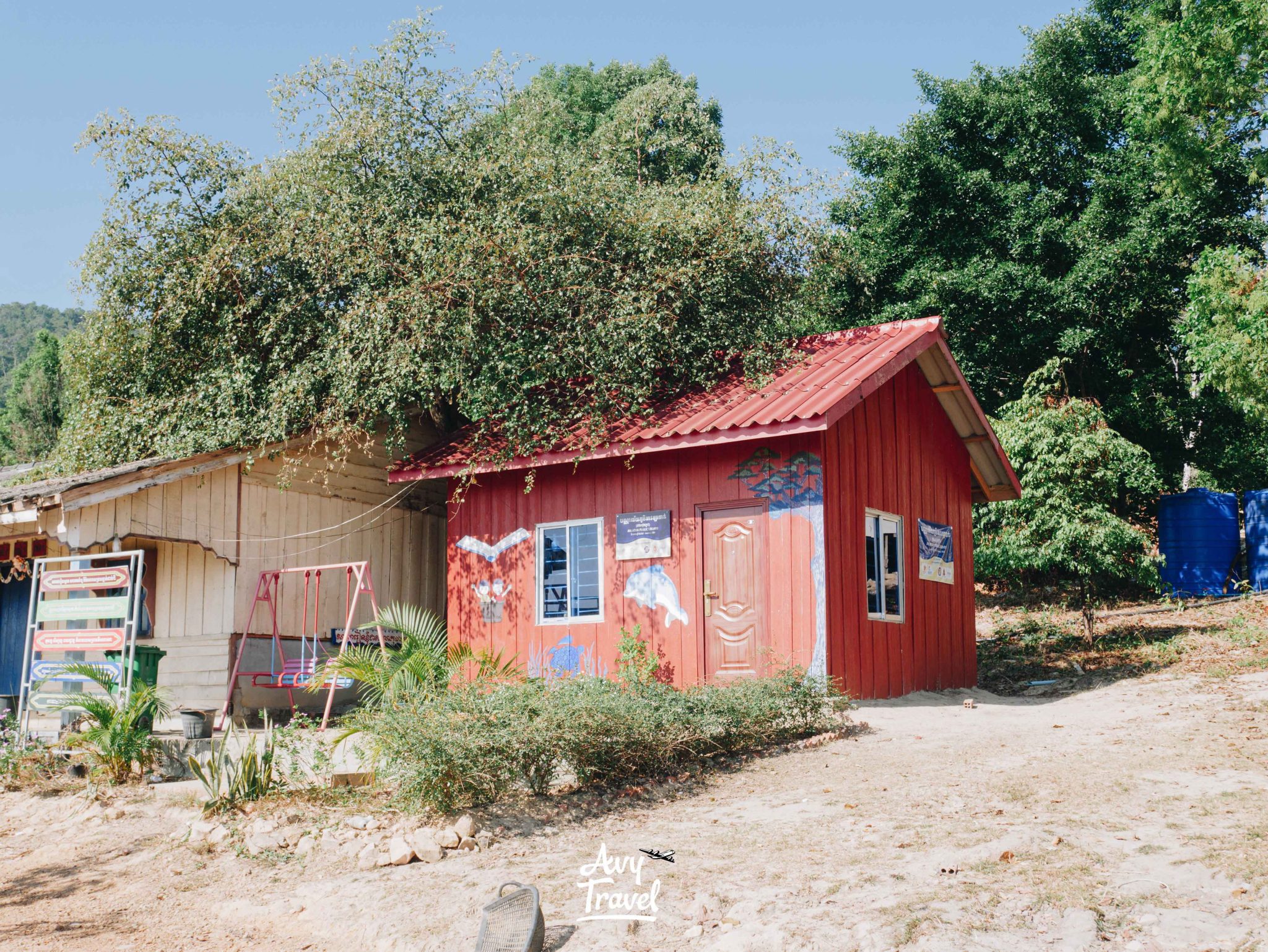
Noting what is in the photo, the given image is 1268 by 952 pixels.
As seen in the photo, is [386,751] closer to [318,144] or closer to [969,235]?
[318,144]

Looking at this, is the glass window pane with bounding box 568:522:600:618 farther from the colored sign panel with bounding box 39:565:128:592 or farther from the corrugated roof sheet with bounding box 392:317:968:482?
the colored sign panel with bounding box 39:565:128:592

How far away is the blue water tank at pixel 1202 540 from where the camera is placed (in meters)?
21.3

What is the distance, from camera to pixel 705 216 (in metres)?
16.0

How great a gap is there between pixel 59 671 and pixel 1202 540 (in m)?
19.6

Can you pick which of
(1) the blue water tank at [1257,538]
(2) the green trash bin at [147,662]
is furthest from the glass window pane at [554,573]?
(1) the blue water tank at [1257,538]

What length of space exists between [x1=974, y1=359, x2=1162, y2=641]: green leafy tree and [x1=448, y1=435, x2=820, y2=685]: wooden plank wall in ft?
23.0

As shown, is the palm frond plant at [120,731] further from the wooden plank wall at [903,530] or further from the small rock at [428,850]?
the wooden plank wall at [903,530]

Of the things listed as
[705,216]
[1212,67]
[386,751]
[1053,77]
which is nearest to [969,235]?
[1053,77]

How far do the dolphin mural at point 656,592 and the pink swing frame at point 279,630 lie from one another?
3051 mm

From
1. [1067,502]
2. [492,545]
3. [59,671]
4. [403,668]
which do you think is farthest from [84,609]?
[1067,502]

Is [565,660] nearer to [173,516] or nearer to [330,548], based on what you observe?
[330,548]

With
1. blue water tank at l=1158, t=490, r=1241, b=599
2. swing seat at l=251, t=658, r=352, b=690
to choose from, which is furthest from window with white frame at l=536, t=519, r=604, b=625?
blue water tank at l=1158, t=490, r=1241, b=599

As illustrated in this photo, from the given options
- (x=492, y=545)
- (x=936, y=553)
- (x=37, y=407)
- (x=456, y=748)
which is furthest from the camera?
(x=37, y=407)

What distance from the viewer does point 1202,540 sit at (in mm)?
21266
